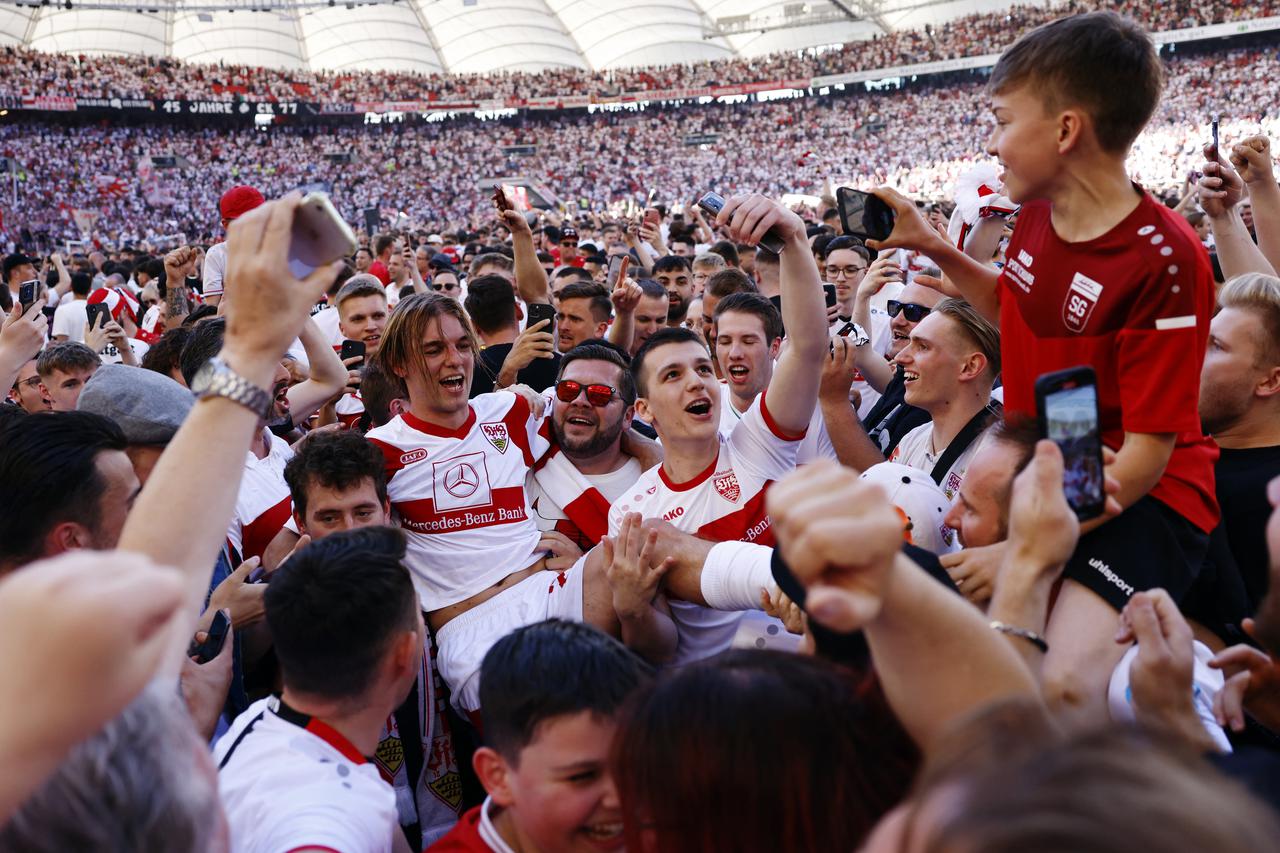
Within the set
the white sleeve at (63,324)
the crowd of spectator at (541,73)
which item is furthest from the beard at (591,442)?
the crowd of spectator at (541,73)

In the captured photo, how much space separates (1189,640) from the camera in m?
1.90

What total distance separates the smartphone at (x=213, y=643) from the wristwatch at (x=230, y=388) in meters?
1.46

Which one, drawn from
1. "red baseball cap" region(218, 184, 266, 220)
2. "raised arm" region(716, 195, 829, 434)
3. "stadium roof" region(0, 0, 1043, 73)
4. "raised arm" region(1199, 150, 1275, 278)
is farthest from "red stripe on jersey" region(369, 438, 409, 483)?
"stadium roof" region(0, 0, 1043, 73)

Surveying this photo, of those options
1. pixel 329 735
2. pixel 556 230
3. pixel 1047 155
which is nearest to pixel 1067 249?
pixel 1047 155

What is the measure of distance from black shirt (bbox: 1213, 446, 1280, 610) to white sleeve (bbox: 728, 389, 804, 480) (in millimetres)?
1384

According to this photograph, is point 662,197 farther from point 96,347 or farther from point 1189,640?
point 1189,640

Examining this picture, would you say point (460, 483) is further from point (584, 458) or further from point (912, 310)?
point (912, 310)

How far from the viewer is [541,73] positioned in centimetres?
4584

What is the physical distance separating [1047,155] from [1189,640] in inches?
49.6

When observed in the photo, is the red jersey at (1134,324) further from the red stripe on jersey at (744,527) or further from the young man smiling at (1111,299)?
the red stripe on jersey at (744,527)

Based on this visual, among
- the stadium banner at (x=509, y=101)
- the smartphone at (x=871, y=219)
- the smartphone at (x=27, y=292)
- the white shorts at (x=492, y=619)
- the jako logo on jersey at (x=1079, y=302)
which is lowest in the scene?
the white shorts at (x=492, y=619)

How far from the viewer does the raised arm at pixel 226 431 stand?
4.72 ft

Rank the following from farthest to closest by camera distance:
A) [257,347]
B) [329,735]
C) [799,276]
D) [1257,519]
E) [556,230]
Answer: [556,230], [799,276], [1257,519], [329,735], [257,347]

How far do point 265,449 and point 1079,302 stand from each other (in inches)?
133
